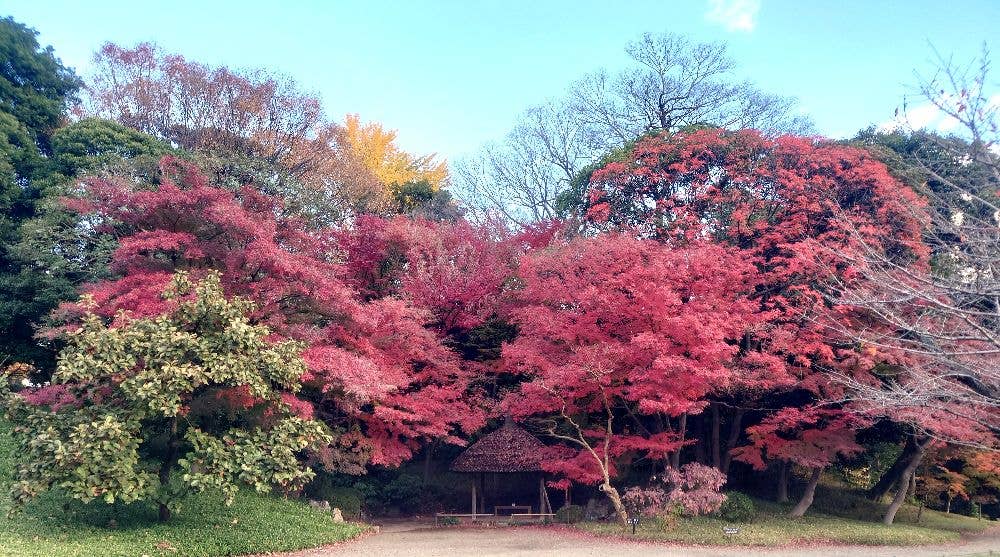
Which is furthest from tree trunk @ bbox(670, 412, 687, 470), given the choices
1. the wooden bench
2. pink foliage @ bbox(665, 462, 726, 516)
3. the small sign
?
the wooden bench

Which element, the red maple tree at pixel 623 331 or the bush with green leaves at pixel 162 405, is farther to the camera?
the red maple tree at pixel 623 331

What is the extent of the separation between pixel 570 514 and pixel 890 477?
9.77m

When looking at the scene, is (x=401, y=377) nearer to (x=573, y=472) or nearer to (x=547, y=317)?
(x=547, y=317)

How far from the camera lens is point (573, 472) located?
1472 centimetres

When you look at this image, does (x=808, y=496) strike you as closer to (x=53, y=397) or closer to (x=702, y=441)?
(x=702, y=441)

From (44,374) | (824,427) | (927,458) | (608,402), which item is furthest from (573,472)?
(44,374)

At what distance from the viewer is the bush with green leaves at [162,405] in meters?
8.88

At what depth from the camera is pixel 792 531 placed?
13773 mm

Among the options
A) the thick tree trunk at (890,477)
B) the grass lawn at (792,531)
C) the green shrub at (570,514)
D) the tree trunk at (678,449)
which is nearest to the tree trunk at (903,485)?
the grass lawn at (792,531)

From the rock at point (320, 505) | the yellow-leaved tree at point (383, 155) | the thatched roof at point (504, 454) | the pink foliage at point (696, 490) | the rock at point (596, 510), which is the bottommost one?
the rock at point (596, 510)

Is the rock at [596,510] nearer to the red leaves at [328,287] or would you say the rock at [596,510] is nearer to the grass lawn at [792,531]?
the grass lawn at [792,531]

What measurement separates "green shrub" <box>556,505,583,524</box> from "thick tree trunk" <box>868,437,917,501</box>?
8699 millimetres

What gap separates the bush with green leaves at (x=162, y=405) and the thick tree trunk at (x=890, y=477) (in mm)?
15141

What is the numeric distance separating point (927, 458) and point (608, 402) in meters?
9.55
